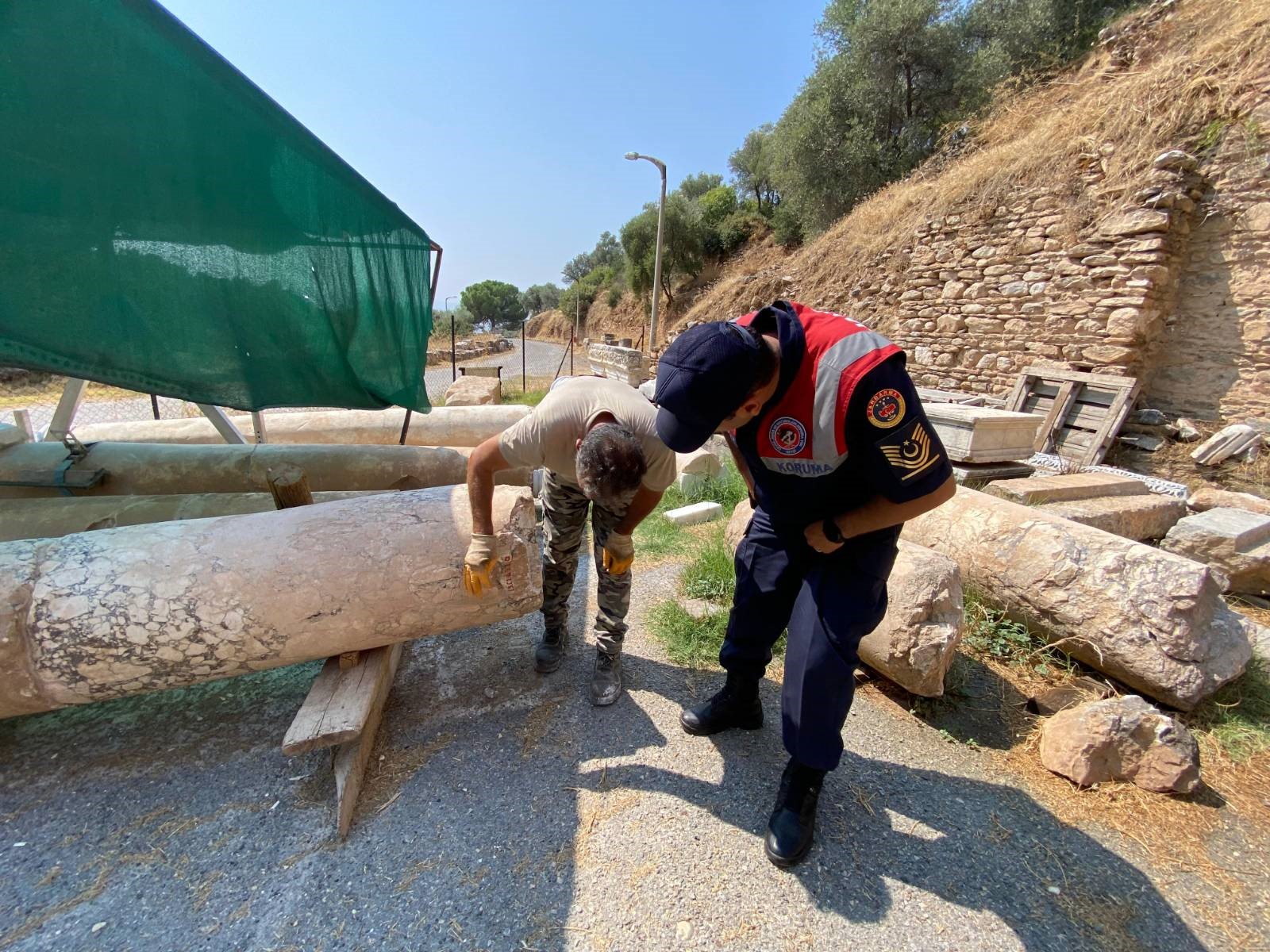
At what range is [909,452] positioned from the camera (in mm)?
1321

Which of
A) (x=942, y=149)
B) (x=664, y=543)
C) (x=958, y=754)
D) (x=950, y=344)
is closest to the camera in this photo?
(x=958, y=754)

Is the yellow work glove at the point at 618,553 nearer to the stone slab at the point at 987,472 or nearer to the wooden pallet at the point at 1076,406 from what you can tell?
the stone slab at the point at 987,472

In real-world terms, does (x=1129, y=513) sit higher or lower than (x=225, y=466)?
lower

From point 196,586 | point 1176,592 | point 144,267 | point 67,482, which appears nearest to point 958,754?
point 1176,592

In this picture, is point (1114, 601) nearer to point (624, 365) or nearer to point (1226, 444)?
point (1226, 444)

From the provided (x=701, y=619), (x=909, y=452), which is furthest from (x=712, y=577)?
(x=909, y=452)

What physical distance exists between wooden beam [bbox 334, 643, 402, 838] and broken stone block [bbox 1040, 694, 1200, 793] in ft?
7.92

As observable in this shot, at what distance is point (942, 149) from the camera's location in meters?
10.1

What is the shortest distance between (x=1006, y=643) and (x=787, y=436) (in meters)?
1.97

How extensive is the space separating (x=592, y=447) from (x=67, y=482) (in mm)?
3061

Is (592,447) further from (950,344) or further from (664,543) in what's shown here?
(950,344)

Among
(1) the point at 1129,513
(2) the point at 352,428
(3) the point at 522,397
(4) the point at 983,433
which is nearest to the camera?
(1) the point at 1129,513

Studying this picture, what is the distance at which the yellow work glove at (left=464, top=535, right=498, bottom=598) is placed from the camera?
1862mm

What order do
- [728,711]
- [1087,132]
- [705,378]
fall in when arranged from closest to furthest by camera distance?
[705,378] < [728,711] < [1087,132]
